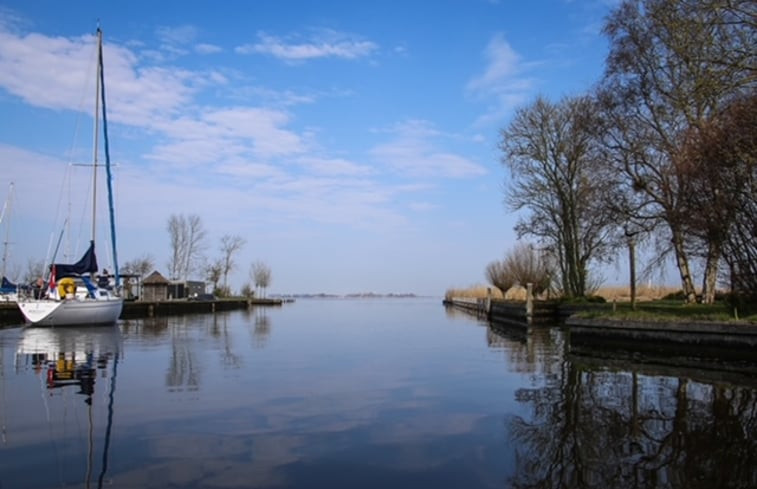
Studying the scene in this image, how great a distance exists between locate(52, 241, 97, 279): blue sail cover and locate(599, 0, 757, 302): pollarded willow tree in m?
24.9

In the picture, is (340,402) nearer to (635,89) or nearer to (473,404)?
(473,404)

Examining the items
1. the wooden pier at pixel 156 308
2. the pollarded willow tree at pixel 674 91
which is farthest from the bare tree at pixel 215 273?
the pollarded willow tree at pixel 674 91

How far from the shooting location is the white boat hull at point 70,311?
89.6 feet

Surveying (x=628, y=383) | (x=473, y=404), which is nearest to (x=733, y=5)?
(x=628, y=383)

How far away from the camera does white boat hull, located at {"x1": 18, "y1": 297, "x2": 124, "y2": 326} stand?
27.3 meters

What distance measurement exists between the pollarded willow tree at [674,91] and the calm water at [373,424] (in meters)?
9.89

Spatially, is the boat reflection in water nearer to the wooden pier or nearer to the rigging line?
the rigging line

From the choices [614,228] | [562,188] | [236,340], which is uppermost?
[562,188]

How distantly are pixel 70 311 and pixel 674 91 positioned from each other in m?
26.7

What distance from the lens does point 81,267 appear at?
31344 millimetres

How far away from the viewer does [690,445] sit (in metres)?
6.71

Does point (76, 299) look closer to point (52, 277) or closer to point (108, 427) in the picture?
point (52, 277)

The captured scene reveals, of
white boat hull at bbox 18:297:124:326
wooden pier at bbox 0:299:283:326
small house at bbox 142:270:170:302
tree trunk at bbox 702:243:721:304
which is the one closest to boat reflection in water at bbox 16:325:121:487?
white boat hull at bbox 18:297:124:326

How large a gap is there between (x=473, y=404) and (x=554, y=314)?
82.1ft
